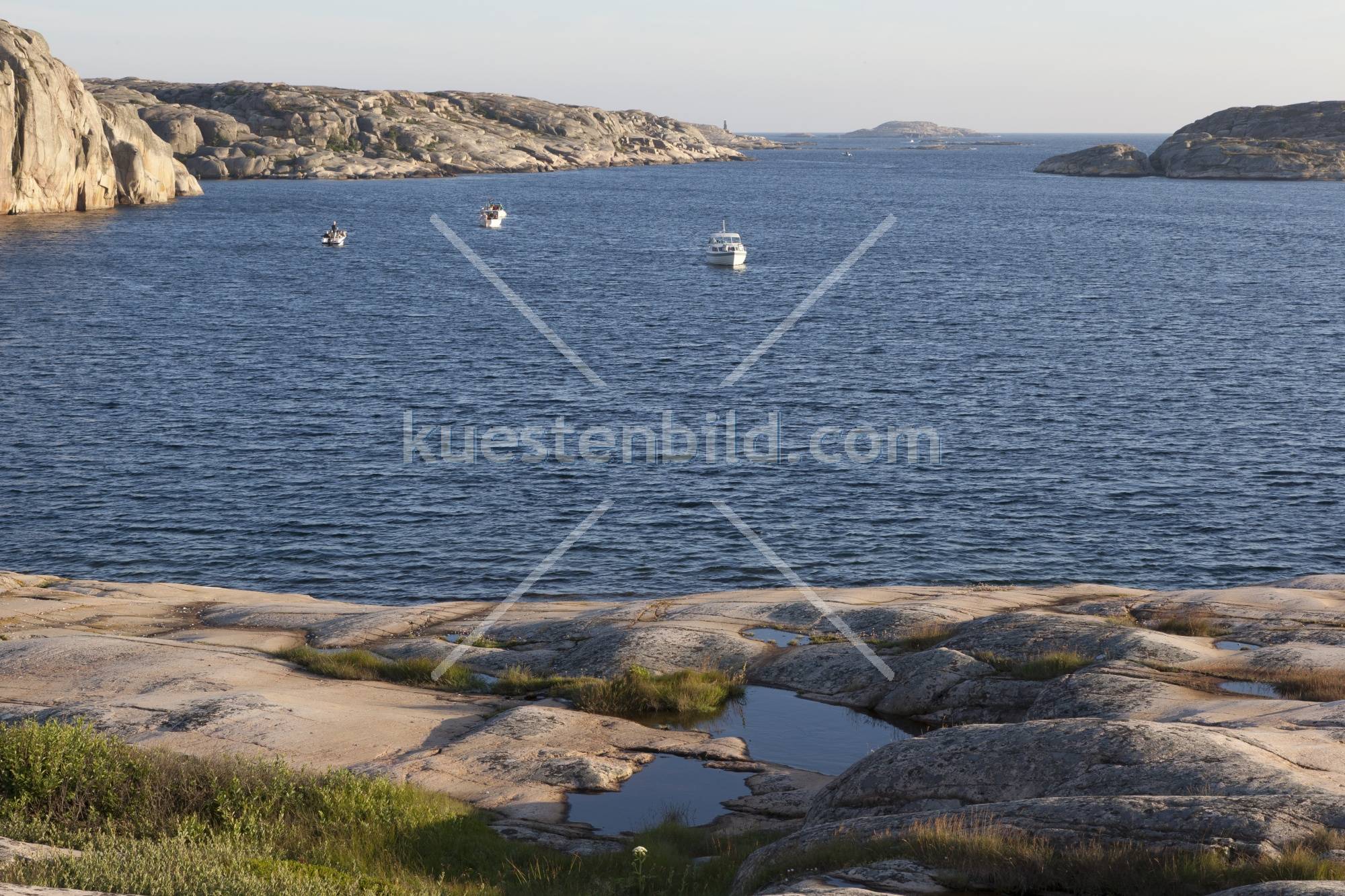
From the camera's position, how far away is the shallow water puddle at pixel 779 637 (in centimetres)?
2822

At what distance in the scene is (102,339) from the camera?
7444cm

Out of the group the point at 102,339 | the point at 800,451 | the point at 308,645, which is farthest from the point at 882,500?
the point at 102,339

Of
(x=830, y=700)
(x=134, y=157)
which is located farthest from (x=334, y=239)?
(x=830, y=700)

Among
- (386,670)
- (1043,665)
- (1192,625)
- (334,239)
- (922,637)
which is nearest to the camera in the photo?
(1043,665)

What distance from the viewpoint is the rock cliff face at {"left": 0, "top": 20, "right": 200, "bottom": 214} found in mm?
134375

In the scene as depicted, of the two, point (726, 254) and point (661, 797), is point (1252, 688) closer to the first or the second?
point (661, 797)

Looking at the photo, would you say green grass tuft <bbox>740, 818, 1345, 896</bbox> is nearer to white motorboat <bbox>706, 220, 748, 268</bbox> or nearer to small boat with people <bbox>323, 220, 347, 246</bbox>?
white motorboat <bbox>706, 220, 748, 268</bbox>

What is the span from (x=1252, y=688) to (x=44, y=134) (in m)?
147

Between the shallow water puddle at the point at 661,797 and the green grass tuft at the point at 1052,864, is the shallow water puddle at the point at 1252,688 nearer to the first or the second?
the shallow water puddle at the point at 661,797

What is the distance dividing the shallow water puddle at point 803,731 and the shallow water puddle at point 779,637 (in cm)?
327

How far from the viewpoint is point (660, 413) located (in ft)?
196

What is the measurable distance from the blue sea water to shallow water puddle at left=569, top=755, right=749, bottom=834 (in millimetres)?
19218

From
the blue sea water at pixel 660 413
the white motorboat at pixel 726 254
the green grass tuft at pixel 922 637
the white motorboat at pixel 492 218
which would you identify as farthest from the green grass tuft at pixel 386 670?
the white motorboat at pixel 492 218

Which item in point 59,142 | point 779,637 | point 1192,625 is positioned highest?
point 59,142
